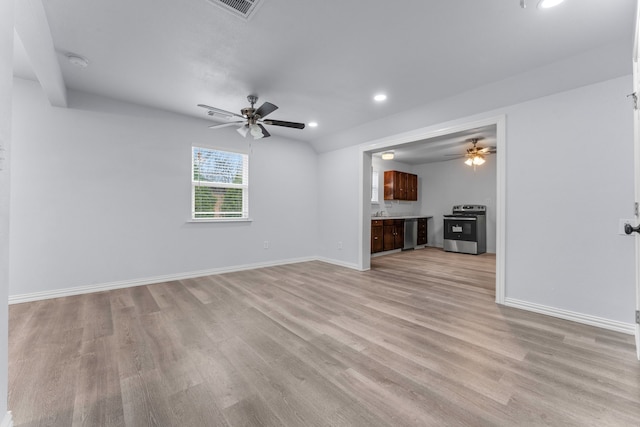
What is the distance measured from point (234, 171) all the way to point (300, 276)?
87.8 inches

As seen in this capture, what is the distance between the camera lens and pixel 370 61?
2617 millimetres

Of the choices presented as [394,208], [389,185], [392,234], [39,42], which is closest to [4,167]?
[39,42]

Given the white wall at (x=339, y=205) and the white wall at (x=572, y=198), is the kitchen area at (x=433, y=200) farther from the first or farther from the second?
the white wall at (x=572, y=198)

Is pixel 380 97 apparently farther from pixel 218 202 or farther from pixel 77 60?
pixel 77 60

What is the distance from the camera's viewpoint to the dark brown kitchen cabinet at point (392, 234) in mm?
6480

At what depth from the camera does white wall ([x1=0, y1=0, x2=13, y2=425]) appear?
3.84 feet

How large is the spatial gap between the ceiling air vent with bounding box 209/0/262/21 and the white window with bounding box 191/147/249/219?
9.11 ft

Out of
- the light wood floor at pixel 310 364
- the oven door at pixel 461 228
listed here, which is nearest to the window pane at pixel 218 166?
the light wood floor at pixel 310 364

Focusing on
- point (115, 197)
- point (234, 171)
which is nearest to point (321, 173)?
point (234, 171)

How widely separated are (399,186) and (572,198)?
4.75m

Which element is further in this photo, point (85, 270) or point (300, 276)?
point (300, 276)

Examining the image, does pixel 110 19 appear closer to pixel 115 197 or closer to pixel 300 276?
pixel 115 197

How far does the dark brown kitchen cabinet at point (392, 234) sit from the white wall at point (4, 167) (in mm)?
6020

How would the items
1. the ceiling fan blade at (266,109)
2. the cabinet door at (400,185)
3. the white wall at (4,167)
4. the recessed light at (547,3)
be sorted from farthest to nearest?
the cabinet door at (400,185) → the ceiling fan blade at (266,109) → the recessed light at (547,3) → the white wall at (4,167)
